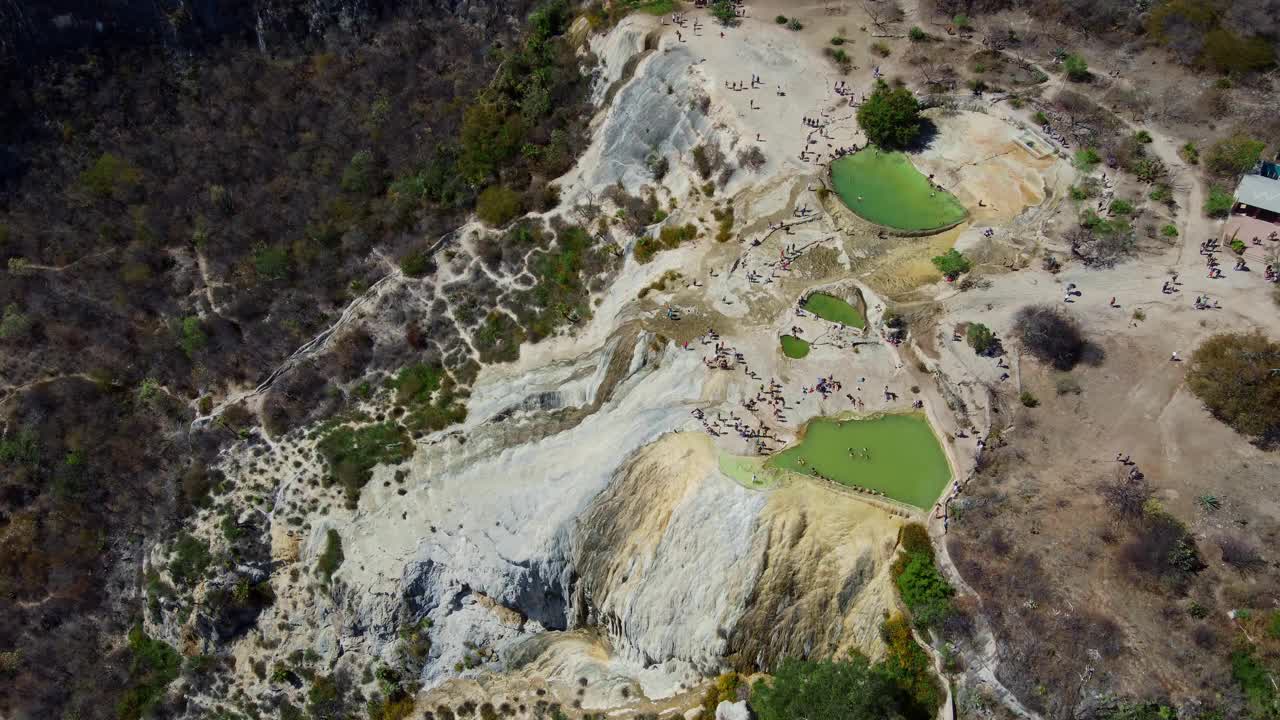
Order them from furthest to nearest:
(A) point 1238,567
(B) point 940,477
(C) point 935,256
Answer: (C) point 935,256
(B) point 940,477
(A) point 1238,567

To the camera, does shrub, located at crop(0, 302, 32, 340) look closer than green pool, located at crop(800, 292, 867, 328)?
No

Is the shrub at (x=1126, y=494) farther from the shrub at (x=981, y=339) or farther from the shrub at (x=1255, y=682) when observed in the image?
the shrub at (x=981, y=339)

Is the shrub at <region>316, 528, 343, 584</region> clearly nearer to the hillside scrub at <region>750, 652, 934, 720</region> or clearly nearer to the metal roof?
the hillside scrub at <region>750, 652, 934, 720</region>

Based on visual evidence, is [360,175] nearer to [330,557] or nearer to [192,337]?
[192,337]

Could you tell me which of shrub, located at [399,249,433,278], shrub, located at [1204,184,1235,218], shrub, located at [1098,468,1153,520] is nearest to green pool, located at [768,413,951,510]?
shrub, located at [1098,468,1153,520]

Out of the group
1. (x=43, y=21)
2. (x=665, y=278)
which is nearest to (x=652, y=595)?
(x=665, y=278)

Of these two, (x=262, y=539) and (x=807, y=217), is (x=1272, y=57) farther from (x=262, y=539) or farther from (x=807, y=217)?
A: (x=262, y=539)

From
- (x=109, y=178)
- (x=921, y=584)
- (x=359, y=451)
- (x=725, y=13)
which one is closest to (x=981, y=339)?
(x=921, y=584)
